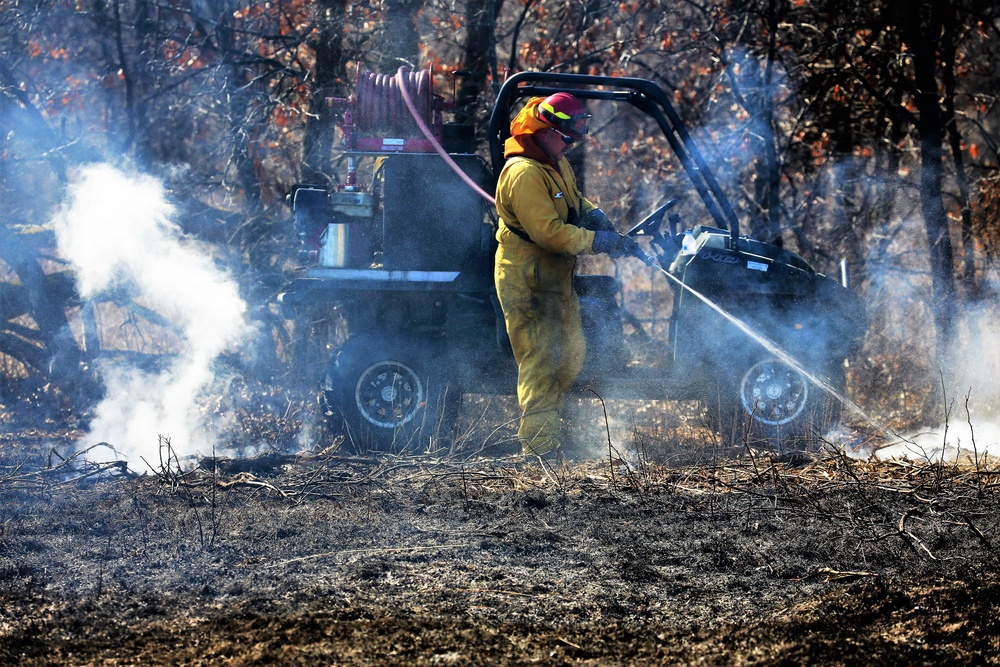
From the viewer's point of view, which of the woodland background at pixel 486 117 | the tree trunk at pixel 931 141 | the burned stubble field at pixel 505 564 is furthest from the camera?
the woodland background at pixel 486 117

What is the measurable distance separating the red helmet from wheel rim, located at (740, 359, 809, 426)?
2043 mm

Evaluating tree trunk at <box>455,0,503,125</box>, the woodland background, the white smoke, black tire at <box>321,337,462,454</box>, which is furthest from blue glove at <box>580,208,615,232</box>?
the white smoke

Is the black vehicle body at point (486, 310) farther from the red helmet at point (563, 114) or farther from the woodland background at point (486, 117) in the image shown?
the woodland background at point (486, 117)

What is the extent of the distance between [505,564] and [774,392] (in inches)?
127

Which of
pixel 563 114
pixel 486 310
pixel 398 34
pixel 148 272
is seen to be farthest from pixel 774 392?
pixel 148 272

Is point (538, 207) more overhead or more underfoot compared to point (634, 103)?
more underfoot

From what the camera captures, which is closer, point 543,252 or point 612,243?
point 612,243

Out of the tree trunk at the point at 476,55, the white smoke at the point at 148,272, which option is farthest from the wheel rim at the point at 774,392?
the white smoke at the point at 148,272

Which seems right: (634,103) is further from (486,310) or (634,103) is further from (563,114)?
(486,310)

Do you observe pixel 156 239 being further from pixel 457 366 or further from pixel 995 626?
pixel 995 626

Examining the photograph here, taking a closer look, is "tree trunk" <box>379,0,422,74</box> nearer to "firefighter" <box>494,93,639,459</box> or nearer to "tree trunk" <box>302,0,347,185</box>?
"tree trunk" <box>302,0,347,185</box>

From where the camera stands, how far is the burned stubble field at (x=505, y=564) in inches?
140

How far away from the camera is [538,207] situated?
6.46 m

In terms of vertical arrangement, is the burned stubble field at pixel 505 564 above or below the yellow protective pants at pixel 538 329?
below
